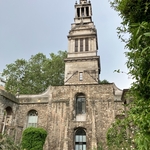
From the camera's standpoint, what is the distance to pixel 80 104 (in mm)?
19375

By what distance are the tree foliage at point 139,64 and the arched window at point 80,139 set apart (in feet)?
49.4

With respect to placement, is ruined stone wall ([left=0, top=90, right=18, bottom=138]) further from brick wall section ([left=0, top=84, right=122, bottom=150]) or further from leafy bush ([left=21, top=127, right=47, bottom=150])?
leafy bush ([left=21, top=127, right=47, bottom=150])

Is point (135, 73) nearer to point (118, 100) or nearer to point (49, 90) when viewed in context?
point (118, 100)

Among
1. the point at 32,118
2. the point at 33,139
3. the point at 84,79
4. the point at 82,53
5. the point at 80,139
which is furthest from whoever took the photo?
the point at 82,53

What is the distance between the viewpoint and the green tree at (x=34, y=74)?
30.1 m

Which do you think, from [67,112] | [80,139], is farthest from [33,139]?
[80,139]

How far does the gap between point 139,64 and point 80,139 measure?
1592 cm

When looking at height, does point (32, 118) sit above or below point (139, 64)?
above

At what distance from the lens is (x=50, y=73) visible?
30.2m

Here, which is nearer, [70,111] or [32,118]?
[70,111]

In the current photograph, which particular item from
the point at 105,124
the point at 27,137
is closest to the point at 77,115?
the point at 105,124

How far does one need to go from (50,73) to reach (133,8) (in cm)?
2690

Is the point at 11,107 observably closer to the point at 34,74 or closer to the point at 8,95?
the point at 8,95

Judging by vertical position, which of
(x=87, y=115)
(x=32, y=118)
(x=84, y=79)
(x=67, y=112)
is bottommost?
(x=32, y=118)
